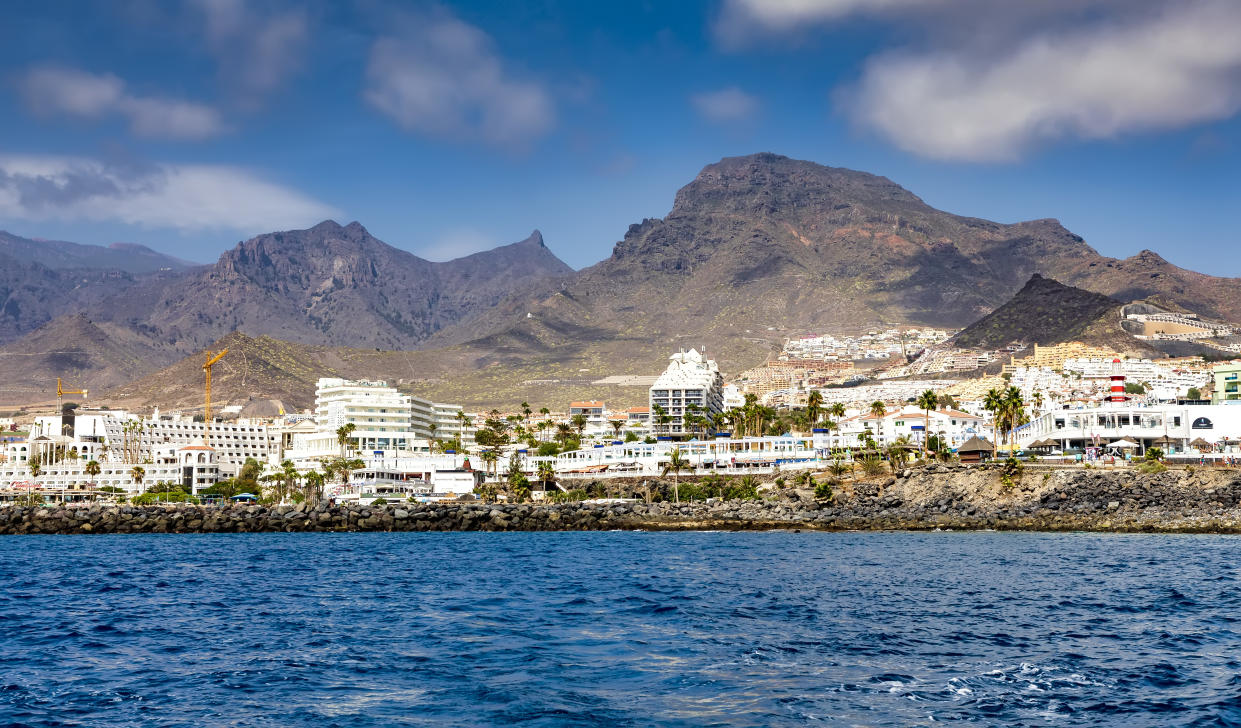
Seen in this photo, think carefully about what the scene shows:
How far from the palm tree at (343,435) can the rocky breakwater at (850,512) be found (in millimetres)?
56748

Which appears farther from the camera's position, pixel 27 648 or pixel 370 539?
pixel 370 539

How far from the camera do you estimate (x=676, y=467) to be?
→ 4897 inches

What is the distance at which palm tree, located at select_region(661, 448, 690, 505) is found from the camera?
121756mm

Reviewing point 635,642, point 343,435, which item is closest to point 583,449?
point 343,435

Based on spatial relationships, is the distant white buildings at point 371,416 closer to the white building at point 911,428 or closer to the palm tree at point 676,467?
the palm tree at point 676,467

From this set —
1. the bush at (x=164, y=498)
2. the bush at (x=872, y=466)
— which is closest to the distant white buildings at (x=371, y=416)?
the bush at (x=164, y=498)

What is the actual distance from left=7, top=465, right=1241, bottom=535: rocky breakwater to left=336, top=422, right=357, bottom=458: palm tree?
56.7m

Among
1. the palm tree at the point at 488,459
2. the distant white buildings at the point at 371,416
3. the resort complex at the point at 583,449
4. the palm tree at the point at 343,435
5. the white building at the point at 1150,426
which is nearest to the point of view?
the white building at the point at 1150,426

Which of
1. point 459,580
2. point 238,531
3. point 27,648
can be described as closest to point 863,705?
point 27,648

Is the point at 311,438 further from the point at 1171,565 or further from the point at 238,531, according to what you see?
the point at 1171,565

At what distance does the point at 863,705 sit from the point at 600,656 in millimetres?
7992

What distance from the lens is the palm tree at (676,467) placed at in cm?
12176

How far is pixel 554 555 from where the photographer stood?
62625mm

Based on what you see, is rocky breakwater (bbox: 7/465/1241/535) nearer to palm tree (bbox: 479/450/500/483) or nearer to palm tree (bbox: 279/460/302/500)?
palm tree (bbox: 279/460/302/500)
